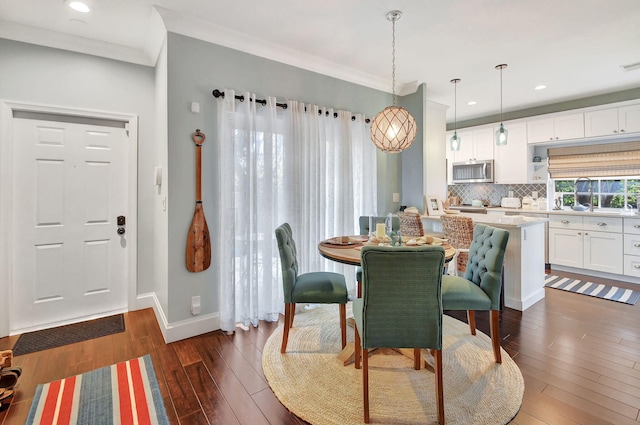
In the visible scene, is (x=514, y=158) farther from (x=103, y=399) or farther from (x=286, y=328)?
(x=103, y=399)

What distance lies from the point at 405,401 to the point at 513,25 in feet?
10.6

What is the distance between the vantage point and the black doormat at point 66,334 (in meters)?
2.57

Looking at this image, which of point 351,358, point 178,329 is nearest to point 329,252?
point 351,358

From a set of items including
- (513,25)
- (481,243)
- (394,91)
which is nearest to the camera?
(481,243)

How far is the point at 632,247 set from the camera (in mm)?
4148

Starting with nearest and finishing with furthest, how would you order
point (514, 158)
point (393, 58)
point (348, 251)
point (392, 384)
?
point (392, 384)
point (348, 251)
point (393, 58)
point (514, 158)

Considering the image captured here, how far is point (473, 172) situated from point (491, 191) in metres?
0.61

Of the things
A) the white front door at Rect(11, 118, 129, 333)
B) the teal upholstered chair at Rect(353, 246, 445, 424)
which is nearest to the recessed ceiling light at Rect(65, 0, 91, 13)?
the white front door at Rect(11, 118, 129, 333)

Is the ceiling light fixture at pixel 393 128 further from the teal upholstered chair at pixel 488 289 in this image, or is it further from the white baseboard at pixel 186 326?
the white baseboard at pixel 186 326

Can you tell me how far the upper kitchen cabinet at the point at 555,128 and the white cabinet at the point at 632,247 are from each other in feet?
4.92

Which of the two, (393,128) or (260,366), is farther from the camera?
(393,128)

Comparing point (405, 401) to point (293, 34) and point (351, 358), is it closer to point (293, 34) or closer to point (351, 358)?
point (351, 358)

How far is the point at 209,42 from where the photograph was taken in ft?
9.21

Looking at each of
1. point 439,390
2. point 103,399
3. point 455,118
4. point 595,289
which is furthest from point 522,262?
point 103,399
